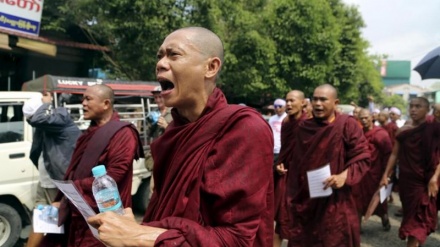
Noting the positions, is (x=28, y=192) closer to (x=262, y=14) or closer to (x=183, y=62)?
(x=183, y=62)

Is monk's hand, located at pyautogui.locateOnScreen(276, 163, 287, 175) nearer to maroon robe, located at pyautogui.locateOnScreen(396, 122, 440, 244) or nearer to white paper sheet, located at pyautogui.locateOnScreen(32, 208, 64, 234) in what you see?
maroon robe, located at pyautogui.locateOnScreen(396, 122, 440, 244)

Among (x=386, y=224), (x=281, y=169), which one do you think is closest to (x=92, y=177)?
(x=281, y=169)

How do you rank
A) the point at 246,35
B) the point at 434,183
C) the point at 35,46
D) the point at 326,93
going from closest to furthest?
1. the point at 326,93
2. the point at 434,183
3. the point at 35,46
4. the point at 246,35

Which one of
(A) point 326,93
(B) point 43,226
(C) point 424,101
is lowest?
(B) point 43,226

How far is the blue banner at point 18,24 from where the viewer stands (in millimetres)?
8367

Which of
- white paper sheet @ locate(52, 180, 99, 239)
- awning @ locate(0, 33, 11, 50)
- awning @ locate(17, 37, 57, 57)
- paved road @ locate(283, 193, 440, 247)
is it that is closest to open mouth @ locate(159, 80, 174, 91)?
white paper sheet @ locate(52, 180, 99, 239)

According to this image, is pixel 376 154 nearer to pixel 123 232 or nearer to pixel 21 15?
pixel 123 232

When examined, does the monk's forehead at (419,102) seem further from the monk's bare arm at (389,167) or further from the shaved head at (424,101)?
the monk's bare arm at (389,167)

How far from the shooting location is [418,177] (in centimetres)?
503

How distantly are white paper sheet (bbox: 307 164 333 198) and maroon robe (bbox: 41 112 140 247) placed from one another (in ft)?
5.24

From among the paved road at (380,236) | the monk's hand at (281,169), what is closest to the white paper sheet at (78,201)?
the monk's hand at (281,169)

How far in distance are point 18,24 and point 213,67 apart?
8182mm

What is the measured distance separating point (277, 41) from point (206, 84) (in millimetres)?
15290

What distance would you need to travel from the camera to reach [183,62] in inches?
61.4
